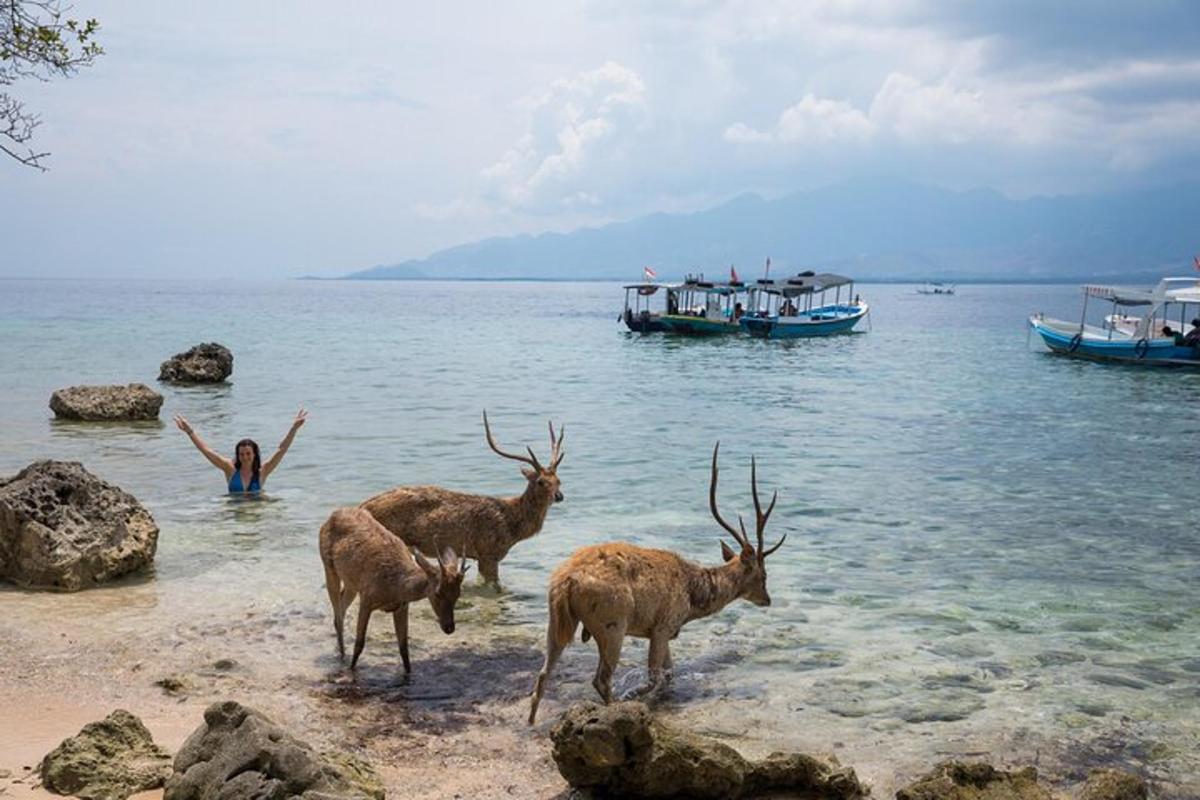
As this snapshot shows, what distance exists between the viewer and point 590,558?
27.3 feet

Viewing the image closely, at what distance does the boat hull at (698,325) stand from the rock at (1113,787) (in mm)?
58525

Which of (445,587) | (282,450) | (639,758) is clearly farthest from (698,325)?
(639,758)

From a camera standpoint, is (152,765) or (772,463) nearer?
(152,765)

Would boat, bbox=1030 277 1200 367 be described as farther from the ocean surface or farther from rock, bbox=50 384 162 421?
rock, bbox=50 384 162 421

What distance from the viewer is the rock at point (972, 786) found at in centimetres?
651

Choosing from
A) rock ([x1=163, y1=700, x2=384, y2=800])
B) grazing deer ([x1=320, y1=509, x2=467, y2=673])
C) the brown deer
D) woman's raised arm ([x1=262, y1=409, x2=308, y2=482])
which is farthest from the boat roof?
rock ([x1=163, y1=700, x2=384, y2=800])

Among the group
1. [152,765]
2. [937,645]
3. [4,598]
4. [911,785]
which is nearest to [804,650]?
[937,645]

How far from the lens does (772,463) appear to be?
22344 millimetres

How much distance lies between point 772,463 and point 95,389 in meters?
16.1

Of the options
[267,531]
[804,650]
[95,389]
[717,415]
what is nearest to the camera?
[804,650]

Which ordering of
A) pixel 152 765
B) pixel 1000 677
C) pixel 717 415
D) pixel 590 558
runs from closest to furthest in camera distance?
1. pixel 152 765
2. pixel 590 558
3. pixel 1000 677
4. pixel 717 415

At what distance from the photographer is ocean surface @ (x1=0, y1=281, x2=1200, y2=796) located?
9188 mm

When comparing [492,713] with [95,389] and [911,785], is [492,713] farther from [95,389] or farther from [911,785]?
[95,389]

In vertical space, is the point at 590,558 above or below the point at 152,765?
above
